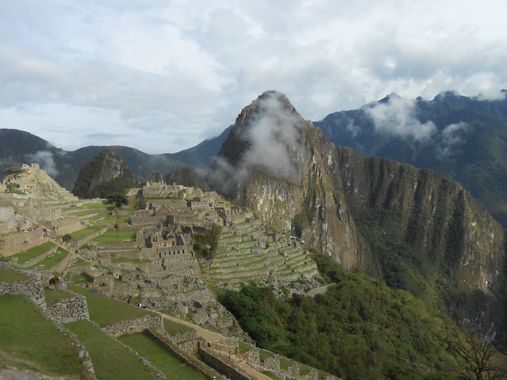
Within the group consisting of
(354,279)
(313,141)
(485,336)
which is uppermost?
(313,141)

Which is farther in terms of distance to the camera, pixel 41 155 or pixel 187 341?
pixel 41 155

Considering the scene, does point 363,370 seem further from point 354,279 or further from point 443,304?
point 443,304

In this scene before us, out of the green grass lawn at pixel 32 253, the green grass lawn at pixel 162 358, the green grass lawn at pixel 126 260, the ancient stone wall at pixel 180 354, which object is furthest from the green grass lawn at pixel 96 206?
the green grass lawn at pixel 162 358

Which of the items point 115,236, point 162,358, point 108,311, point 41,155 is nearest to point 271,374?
point 162,358

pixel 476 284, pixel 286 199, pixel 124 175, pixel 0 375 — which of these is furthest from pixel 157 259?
pixel 476 284

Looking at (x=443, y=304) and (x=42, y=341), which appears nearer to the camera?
(x=42, y=341)

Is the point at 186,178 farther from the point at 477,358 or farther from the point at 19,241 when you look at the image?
the point at 477,358

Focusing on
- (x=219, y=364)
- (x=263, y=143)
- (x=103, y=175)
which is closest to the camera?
(x=219, y=364)
